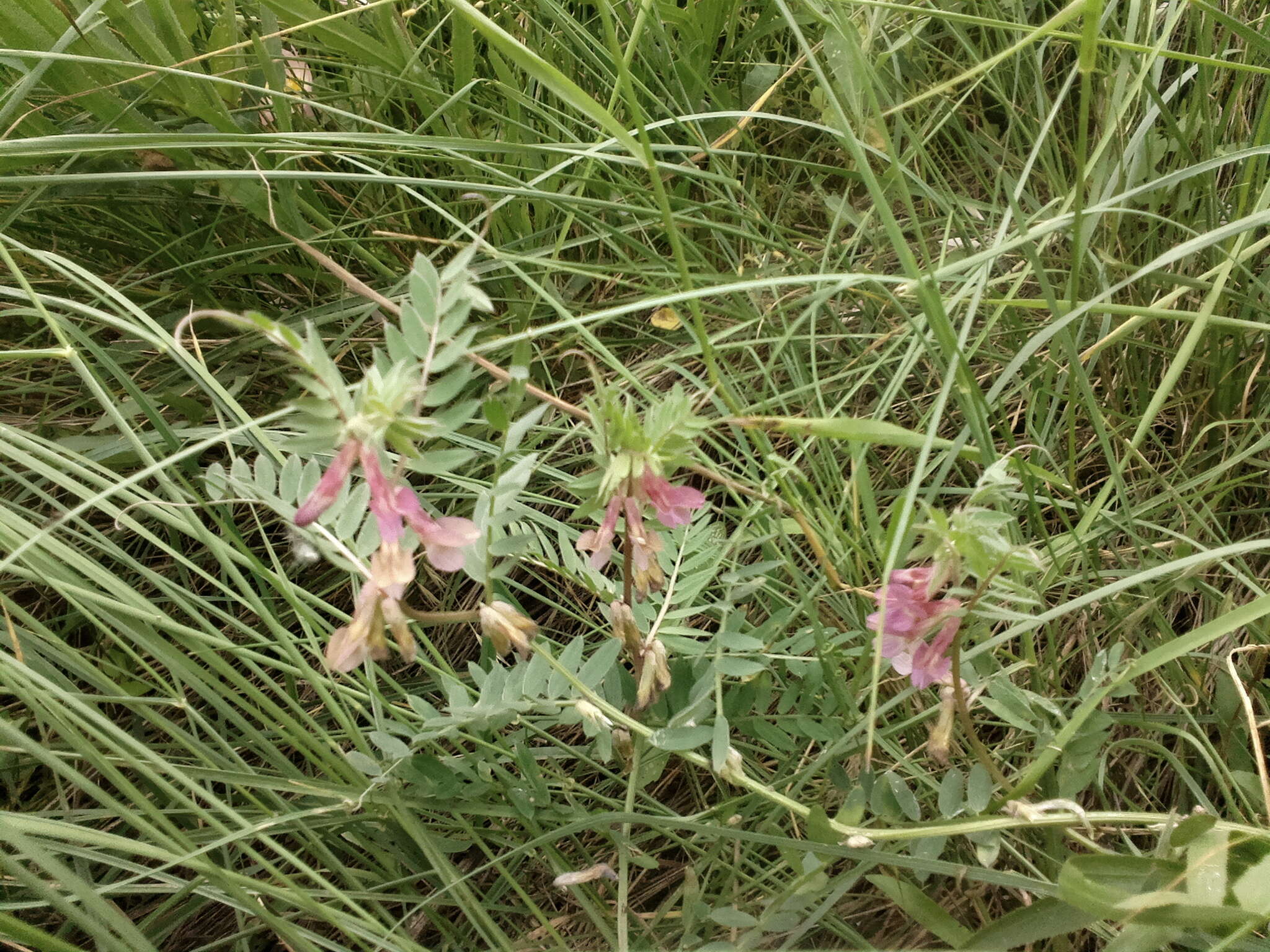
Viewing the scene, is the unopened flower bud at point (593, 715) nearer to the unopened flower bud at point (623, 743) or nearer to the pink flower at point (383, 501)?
the unopened flower bud at point (623, 743)

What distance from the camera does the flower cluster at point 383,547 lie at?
1.72 feet

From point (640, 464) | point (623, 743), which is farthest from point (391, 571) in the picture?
point (623, 743)

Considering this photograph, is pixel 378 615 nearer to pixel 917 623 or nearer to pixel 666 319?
pixel 917 623

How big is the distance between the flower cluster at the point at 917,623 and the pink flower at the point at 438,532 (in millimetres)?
270

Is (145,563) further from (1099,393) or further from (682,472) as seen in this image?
(1099,393)

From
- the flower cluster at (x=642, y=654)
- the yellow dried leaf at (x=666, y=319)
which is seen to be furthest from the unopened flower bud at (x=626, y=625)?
the yellow dried leaf at (x=666, y=319)

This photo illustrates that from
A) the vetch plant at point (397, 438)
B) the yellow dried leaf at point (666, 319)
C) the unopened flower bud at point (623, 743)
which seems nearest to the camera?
the vetch plant at point (397, 438)

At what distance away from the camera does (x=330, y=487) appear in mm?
520

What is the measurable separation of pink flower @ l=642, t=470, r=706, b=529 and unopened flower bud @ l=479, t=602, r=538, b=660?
0.37ft

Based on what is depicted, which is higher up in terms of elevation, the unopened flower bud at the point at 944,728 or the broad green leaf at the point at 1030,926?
the unopened flower bud at the point at 944,728

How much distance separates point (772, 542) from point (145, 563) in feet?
2.48

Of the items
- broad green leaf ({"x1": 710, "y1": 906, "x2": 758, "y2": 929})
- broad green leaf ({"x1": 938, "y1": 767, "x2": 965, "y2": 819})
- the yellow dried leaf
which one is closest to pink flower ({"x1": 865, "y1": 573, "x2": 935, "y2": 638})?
broad green leaf ({"x1": 938, "y1": 767, "x2": 965, "y2": 819})

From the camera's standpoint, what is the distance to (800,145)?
1.39m

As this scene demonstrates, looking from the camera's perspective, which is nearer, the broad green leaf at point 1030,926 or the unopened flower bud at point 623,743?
the broad green leaf at point 1030,926
